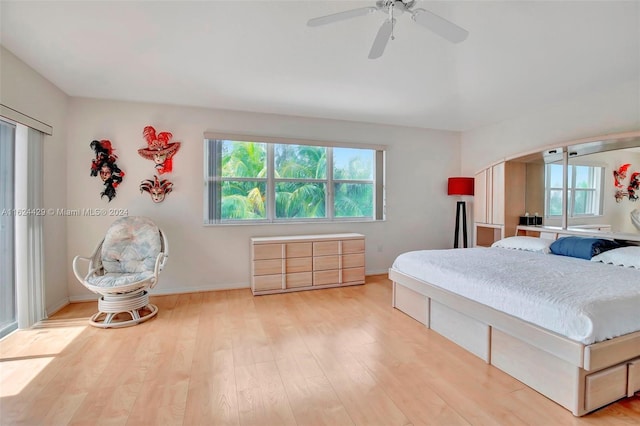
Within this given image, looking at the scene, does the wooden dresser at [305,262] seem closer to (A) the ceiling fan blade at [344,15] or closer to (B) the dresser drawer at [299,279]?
(B) the dresser drawer at [299,279]

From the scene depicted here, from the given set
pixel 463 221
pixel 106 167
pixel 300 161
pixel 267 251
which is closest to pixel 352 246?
pixel 267 251

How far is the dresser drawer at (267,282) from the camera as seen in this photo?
402 centimetres

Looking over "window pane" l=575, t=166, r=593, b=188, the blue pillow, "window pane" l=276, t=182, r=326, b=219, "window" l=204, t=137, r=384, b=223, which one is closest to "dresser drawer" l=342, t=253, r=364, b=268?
"window" l=204, t=137, r=384, b=223

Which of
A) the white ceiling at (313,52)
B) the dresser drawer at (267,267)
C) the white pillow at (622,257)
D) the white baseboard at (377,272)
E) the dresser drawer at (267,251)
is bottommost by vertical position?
the white baseboard at (377,272)

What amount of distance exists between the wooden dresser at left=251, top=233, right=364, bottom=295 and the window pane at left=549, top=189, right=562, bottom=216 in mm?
2478

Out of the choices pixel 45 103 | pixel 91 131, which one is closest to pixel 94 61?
pixel 45 103

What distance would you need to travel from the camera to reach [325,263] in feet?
14.3

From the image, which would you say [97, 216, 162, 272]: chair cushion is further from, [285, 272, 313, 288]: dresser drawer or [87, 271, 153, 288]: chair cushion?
[285, 272, 313, 288]: dresser drawer

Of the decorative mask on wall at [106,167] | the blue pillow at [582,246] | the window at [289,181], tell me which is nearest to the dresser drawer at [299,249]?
the window at [289,181]

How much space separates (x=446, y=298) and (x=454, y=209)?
11.0 feet

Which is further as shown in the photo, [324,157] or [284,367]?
[324,157]

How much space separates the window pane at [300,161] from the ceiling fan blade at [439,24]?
293 centimetres

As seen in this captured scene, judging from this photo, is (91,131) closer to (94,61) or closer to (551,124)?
(94,61)

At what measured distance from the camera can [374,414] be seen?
1.77m
